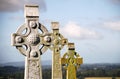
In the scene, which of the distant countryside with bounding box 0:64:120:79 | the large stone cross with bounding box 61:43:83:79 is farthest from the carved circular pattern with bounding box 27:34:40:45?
the distant countryside with bounding box 0:64:120:79

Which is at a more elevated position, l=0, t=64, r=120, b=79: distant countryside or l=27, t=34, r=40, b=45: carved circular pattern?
l=27, t=34, r=40, b=45: carved circular pattern

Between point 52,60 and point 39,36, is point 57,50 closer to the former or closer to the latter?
point 52,60

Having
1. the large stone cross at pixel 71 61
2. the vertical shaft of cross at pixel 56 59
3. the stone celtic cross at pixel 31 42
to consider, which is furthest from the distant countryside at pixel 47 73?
the stone celtic cross at pixel 31 42

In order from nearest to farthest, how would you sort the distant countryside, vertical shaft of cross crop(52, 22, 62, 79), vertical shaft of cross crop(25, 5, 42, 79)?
1. vertical shaft of cross crop(25, 5, 42, 79)
2. vertical shaft of cross crop(52, 22, 62, 79)
3. the distant countryside

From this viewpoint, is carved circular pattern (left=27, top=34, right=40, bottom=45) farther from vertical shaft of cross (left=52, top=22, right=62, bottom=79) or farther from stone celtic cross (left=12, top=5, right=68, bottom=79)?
vertical shaft of cross (left=52, top=22, right=62, bottom=79)

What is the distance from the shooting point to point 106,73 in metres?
23.9

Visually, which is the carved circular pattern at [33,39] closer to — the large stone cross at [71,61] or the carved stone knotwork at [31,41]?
the carved stone knotwork at [31,41]

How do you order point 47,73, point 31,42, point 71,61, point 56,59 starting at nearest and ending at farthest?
1. point 31,42
2. point 71,61
3. point 56,59
4. point 47,73

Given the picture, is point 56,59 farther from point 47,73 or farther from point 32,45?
point 47,73

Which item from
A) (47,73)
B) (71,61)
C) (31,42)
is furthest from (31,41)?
(47,73)

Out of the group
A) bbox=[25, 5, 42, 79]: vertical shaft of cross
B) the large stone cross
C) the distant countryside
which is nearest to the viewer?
bbox=[25, 5, 42, 79]: vertical shaft of cross

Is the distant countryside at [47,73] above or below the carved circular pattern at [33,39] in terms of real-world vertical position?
below

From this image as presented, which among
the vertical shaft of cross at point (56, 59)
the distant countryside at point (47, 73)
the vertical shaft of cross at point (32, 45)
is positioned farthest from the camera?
the distant countryside at point (47, 73)

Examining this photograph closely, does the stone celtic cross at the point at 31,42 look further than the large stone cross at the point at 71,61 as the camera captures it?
No
